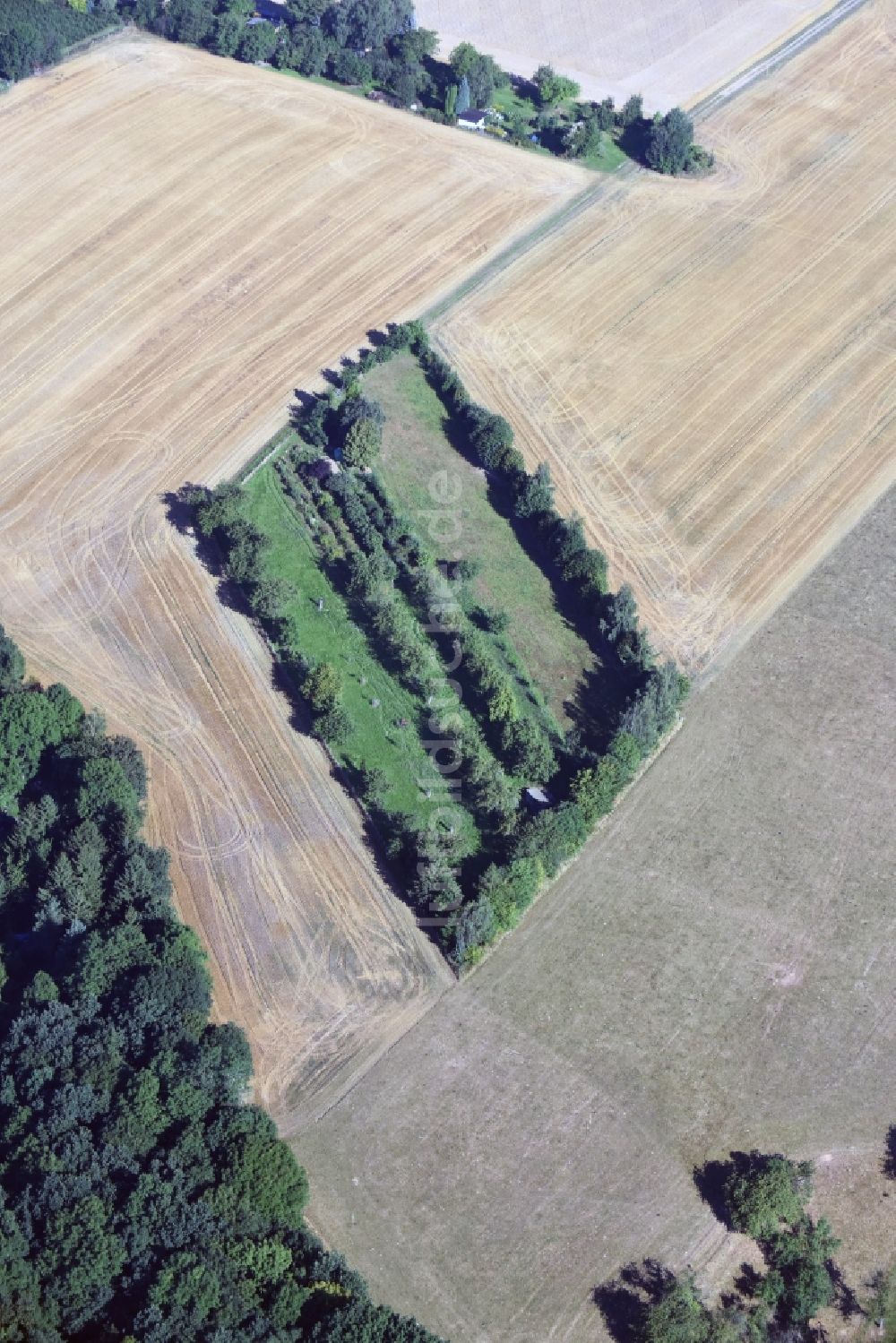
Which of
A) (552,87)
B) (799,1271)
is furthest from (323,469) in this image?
(799,1271)

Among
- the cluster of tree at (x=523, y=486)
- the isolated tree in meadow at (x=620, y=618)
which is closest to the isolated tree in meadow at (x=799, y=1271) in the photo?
the isolated tree in meadow at (x=620, y=618)

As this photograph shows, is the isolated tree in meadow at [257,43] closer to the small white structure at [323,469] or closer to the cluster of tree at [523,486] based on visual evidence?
the cluster of tree at [523,486]

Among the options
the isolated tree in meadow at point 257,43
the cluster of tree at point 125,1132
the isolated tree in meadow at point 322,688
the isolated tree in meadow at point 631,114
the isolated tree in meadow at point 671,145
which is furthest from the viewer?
the isolated tree in meadow at point 257,43

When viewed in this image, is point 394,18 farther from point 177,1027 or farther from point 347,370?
point 177,1027

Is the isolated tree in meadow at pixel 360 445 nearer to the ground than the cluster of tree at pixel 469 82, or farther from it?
nearer to the ground

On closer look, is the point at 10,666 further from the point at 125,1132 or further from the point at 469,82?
the point at 469,82

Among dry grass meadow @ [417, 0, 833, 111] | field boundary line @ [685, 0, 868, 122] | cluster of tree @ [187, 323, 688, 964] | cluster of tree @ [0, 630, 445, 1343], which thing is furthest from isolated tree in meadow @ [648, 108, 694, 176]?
cluster of tree @ [0, 630, 445, 1343]

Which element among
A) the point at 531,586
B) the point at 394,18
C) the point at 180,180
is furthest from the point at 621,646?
the point at 394,18
